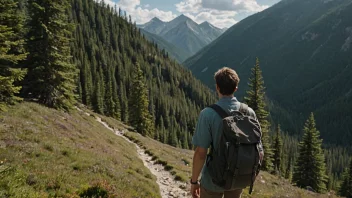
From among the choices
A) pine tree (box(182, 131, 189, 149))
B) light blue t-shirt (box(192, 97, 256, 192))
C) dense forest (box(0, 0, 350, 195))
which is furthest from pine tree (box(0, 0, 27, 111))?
pine tree (box(182, 131, 189, 149))

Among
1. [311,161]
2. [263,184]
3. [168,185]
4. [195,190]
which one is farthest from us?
[311,161]

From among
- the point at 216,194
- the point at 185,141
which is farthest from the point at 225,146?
the point at 185,141

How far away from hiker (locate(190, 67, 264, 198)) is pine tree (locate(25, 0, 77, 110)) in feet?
81.6

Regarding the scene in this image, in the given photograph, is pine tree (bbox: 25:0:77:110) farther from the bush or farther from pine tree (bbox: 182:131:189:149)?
pine tree (bbox: 182:131:189:149)

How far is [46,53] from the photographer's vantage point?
1013 inches

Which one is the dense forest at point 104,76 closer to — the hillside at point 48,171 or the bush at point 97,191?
the hillside at point 48,171

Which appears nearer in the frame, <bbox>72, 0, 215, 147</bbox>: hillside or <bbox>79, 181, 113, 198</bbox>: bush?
<bbox>79, 181, 113, 198</bbox>: bush

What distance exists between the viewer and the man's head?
16.5 ft

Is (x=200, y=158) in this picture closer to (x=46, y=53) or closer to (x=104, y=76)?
(x=46, y=53)

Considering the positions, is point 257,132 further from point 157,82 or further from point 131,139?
point 157,82

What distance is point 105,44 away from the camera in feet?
544

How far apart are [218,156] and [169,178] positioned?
13184mm

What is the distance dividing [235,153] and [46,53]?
1027 inches

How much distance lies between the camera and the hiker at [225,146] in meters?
4.64
